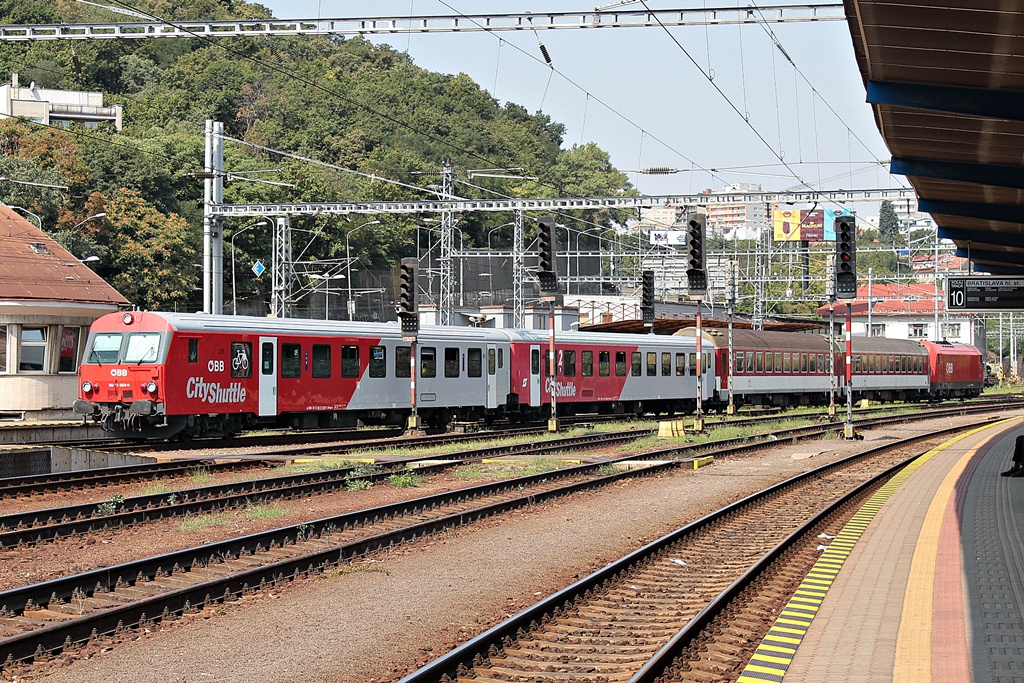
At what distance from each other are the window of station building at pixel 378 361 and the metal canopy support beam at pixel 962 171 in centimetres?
1614

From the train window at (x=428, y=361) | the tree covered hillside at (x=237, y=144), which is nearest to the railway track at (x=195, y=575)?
the train window at (x=428, y=361)

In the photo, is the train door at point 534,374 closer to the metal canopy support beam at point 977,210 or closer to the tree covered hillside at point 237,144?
the metal canopy support beam at point 977,210

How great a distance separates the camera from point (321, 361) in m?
28.2

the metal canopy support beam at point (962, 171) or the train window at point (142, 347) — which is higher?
the metal canopy support beam at point (962, 171)

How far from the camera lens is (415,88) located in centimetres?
11225

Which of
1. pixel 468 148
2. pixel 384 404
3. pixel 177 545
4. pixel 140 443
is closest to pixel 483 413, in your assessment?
pixel 384 404

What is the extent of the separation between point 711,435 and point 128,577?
23.4 metres

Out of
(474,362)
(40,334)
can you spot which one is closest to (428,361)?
(474,362)

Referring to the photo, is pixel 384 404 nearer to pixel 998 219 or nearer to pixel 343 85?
pixel 998 219

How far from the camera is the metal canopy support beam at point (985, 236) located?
23.0m

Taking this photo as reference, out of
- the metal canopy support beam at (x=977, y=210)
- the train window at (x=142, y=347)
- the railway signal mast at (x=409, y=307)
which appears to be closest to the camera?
the metal canopy support beam at (x=977, y=210)

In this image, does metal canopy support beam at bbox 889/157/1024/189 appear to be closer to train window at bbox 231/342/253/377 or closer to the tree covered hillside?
train window at bbox 231/342/253/377

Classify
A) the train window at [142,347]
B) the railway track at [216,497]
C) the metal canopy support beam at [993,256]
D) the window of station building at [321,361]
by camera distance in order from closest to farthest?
the railway track at [216,497]
the train window at [142,347]
the metal canopy support beam at [993,256]
the window of station building at [321,361]

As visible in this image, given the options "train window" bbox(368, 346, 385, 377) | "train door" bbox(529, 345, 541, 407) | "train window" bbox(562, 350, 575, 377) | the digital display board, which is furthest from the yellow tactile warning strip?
"train window" bbox(562, 350, 575, 377)
